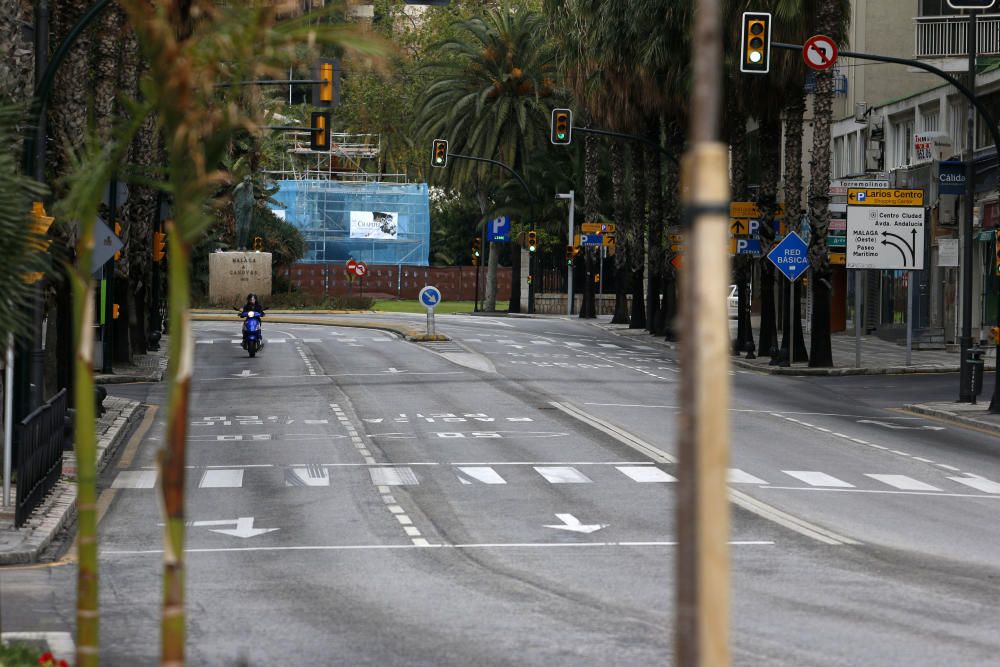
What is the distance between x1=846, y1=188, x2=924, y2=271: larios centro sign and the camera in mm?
38438

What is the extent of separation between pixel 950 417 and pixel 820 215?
475 inches

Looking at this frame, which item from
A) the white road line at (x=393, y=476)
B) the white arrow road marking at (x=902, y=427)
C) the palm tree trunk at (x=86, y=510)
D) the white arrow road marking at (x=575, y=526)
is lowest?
the white arrow road marking at (x=902, y=427)

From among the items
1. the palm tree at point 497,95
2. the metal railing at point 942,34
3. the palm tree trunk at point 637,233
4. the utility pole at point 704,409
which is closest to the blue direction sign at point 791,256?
the metal railing at point 942,34

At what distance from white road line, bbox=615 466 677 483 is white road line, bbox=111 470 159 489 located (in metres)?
5.88

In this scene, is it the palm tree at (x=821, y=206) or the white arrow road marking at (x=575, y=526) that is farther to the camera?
the palm tree at (x=821, y=206)

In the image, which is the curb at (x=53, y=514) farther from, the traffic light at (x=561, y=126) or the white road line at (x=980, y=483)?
the traffic light at (x=561, y=126)

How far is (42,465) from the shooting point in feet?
56.7

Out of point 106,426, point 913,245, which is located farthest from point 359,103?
point 106,426

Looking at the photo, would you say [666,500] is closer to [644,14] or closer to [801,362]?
[801,362]

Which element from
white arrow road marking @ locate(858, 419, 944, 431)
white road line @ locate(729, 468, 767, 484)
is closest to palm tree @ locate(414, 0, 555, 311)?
white arrow road marking @ locate(858, 419, 944, 431)

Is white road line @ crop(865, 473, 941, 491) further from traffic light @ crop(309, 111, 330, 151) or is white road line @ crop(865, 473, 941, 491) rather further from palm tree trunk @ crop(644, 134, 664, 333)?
palm tree trunk @ crop(644, 134, 664, 333)

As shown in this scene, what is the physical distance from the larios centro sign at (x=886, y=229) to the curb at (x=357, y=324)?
14751mm

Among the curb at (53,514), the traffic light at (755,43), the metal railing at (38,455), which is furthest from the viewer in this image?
the traffic light at (755,43)

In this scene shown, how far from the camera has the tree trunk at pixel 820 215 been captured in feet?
132
